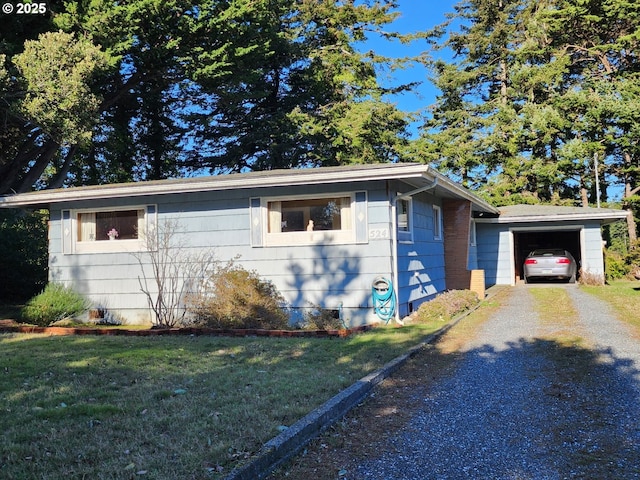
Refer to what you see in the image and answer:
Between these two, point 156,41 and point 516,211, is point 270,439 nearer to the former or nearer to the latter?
point 156,41

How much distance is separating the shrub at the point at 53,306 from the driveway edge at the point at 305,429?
300 inches

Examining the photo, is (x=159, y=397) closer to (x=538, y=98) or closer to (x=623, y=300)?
(x=623, y=300)

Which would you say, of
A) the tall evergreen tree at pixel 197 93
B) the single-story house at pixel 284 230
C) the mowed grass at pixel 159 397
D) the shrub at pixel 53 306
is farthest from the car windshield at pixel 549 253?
the shrub at pixel 53 306

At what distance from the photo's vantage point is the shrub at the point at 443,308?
33.1 feet

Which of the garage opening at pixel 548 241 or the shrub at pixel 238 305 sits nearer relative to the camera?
the shrub at pixel 238 305

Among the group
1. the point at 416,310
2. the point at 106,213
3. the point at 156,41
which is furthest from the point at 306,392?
the point at 156,41

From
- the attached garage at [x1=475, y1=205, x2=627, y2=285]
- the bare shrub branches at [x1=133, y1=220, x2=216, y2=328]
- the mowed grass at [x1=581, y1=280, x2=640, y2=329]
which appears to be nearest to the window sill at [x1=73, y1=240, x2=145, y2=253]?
the bare shrub branches at [x1=133, y1=220, x2=216, y2=328]

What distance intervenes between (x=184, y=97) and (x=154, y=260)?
53.9ft

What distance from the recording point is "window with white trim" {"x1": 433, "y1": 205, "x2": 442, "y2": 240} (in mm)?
13438

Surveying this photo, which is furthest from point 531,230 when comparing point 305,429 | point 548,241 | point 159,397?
point 305,429

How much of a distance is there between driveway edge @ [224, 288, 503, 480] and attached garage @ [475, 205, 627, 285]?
1385 cm

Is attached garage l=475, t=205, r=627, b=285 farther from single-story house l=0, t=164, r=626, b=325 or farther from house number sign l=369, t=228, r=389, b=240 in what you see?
house number sign l=369, t=228, r=389, b=240

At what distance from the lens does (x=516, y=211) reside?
19047 millimetres
